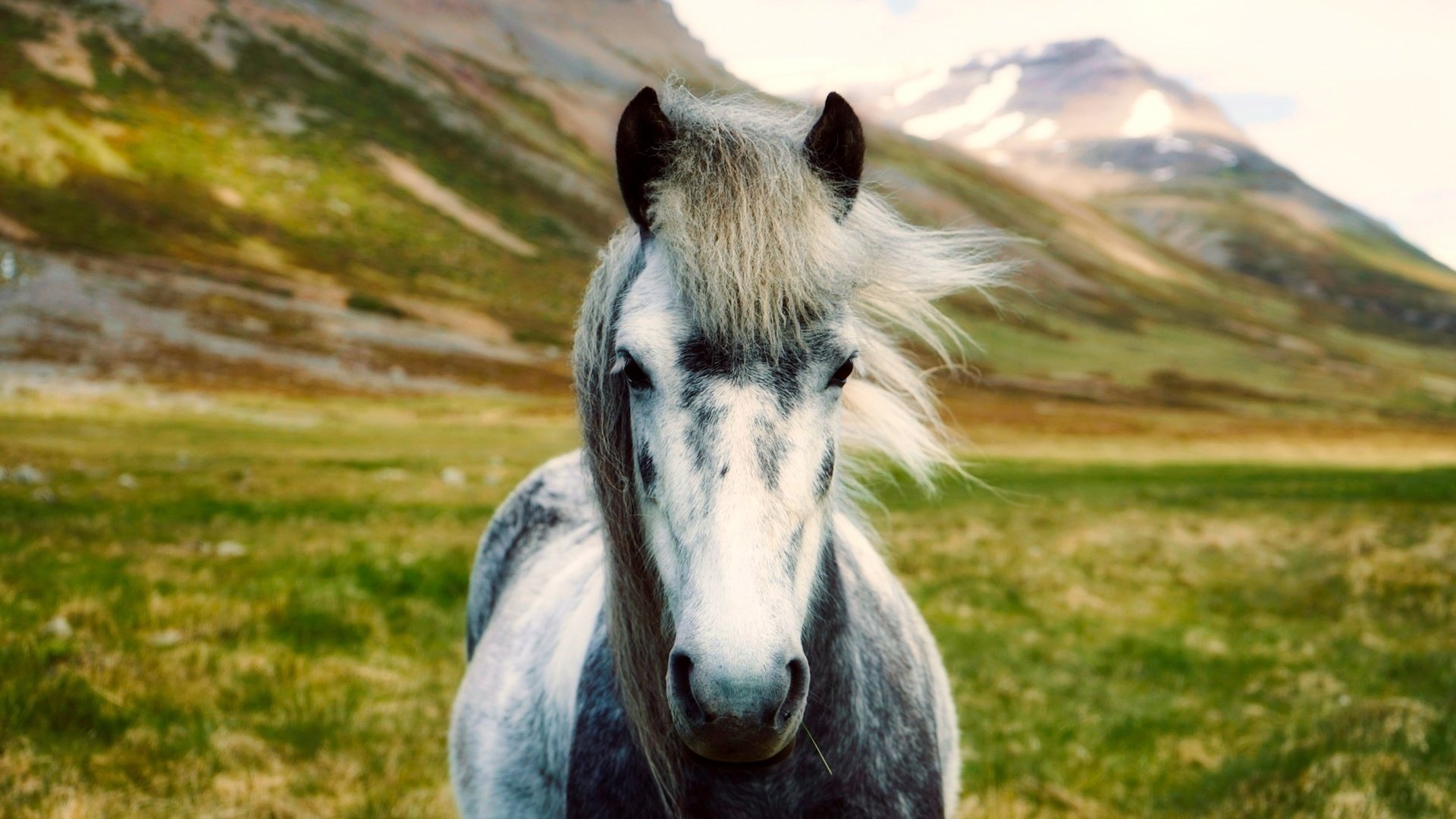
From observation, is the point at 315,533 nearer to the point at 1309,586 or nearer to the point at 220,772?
the point at 220,772

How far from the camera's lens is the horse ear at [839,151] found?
2795mm

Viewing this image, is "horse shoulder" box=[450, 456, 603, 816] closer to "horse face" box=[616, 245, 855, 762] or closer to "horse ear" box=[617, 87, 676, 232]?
"horse face" box=[616, 245, 855, 762]

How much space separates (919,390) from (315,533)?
11.9m

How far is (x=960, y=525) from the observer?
18.5m

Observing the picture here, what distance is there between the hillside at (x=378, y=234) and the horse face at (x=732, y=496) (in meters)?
1.43

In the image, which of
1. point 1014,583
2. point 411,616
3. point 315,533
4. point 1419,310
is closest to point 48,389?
point 315,533

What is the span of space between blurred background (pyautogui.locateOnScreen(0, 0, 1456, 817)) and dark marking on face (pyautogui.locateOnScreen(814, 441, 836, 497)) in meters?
1.49

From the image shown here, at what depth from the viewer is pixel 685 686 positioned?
2254 millimetres

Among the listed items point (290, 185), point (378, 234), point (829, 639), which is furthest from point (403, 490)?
point (290, 185)

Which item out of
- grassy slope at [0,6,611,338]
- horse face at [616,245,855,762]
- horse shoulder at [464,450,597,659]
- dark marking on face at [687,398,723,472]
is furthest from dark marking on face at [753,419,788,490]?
grassy slope at [0,6,611,338]

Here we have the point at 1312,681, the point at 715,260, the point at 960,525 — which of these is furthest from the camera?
the point at 960,525

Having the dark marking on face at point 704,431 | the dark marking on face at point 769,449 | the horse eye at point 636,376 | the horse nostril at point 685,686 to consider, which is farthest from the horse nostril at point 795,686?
the horse eye at point 636,376

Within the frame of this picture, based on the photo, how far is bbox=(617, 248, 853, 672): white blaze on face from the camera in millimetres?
2221

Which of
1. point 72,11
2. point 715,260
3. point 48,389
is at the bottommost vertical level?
point 48,389
